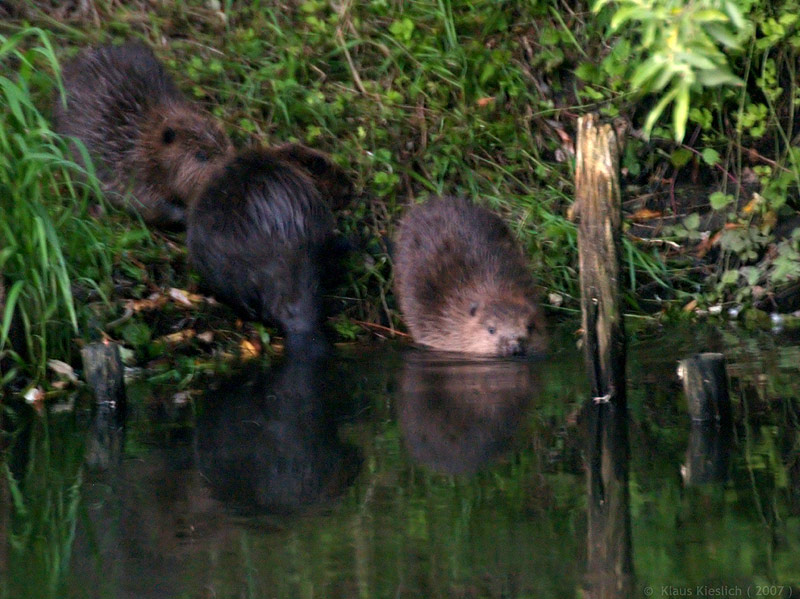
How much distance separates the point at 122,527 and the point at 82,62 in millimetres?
4205

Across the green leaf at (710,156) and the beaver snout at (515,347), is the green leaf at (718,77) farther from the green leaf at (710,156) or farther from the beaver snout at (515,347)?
the green leaf at (710,156)

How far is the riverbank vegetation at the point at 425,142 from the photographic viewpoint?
5.81 m

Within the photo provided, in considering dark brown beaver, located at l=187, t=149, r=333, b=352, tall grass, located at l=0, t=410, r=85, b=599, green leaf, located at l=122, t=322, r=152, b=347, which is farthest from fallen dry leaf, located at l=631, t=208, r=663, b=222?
tall grass, located at l=0, t=410, r=85, b=599

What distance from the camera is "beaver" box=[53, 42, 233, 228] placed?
6.91 m

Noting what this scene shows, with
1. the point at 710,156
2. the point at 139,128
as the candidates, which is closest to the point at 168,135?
the point at 139,128

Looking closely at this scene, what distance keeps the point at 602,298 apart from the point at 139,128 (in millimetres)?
3597

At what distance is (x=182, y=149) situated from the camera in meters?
6.91

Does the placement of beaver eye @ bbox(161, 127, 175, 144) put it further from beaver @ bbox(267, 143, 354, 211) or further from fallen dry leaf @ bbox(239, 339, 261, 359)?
fallen dry leaf @ bbox(239, 339, 261, 359)

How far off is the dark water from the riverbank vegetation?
635 mm

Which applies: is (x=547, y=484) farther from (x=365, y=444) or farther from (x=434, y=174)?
(x=434, y=174)

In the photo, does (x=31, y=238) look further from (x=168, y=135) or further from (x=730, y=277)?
(x=730, y=277)

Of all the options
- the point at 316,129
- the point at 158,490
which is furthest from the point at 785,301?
the point at 158,490

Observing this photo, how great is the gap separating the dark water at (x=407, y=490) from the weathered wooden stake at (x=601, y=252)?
19cm

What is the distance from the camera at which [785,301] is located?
6.46 meters
